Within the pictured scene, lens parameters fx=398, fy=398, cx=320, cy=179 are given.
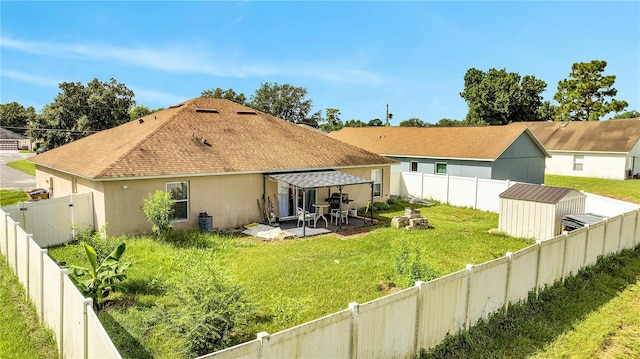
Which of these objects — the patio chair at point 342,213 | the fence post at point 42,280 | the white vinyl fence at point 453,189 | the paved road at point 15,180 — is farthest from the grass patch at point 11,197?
the white vinyl fence at point 453,189

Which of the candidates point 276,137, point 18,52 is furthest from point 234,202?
point 18,52

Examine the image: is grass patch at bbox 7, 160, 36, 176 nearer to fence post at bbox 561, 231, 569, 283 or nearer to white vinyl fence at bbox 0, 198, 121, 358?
white vinyl fence at bbox 0, 198, 121, 358

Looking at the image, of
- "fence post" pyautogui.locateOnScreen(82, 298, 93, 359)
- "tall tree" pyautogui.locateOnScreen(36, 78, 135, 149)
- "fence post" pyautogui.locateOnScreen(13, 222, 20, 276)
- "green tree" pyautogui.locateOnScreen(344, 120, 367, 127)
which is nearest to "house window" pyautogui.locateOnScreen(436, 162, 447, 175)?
"fence post" pyautogui.locateOnScreen(13, 222, 20, 276)

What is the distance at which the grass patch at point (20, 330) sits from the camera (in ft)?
19.4

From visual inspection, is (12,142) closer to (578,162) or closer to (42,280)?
(42,280)

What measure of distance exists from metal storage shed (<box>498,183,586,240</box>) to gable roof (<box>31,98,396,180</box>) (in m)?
7.53

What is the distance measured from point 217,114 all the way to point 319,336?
1785 centimetres

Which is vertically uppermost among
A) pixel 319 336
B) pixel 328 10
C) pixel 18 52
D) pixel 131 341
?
pixel 328 10

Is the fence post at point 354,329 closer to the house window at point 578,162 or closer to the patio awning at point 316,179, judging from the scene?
the patio awning at point 316,179

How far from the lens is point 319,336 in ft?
14.9

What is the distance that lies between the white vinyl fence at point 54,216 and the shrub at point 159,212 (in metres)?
2.14

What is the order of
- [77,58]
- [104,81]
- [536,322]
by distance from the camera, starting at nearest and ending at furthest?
[536,322] < [77,58] < [104,81]

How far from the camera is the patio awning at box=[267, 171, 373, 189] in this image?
1563cm

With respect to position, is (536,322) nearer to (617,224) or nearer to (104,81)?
(617,224)
